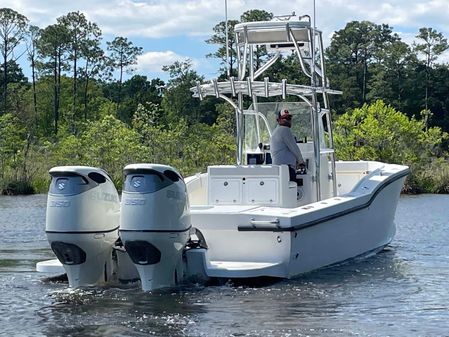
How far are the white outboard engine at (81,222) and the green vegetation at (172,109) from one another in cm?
1895

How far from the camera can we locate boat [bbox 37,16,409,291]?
1066 centimetres

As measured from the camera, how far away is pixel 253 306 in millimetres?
10375

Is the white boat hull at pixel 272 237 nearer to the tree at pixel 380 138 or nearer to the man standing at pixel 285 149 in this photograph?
the man standing at pixel 285 149

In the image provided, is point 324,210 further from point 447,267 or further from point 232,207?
point 447,267

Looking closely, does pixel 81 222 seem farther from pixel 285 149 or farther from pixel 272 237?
pixel 285 149

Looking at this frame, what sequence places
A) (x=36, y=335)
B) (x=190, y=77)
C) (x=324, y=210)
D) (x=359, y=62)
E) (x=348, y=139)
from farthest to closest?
1. (x=359, y=62)
2. (x=190, y=77)
3. (x=348, y=139)
4. (x=324, y=210)
5. (x=36, y=335)

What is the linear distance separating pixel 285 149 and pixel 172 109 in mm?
44691

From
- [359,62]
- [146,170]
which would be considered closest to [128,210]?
[146,170]

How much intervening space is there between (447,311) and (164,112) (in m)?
48.9

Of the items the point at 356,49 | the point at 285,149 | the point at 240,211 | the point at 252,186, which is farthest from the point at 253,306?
the point at 356,49

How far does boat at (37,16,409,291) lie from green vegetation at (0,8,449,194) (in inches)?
601

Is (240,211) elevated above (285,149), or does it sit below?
below

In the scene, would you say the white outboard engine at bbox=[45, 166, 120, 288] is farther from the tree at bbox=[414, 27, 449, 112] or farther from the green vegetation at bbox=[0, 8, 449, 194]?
the tree at bbox=[414, 27, 449, 112]

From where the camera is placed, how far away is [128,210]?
10.6 metres
